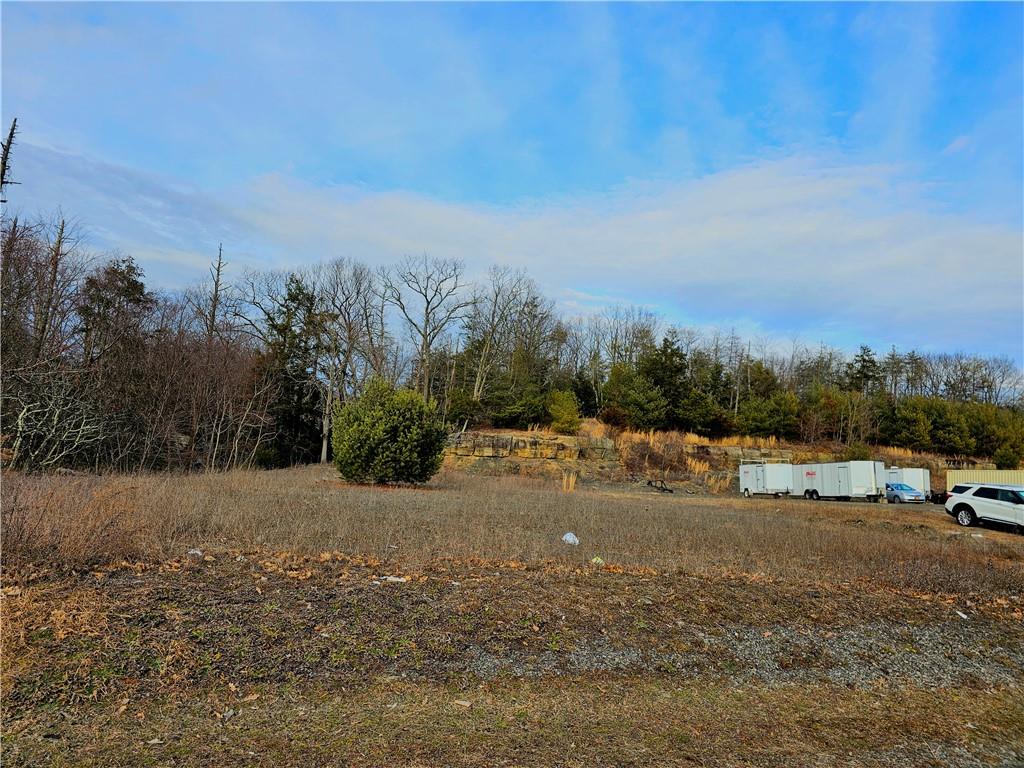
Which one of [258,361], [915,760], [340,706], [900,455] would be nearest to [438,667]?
[340,706]

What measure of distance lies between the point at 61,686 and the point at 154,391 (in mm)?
26510

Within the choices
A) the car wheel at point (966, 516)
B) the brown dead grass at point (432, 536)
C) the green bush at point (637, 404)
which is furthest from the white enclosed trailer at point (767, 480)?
the brown dead grass at point (432, 536)

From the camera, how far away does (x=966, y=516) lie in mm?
23688

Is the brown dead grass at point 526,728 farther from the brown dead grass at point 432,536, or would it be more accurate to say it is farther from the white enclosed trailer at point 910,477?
the white enclosed trailer at point 910,477

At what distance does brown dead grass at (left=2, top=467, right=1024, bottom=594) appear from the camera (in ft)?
24.8

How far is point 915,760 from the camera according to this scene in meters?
4.18

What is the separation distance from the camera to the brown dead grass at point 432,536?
7.57m

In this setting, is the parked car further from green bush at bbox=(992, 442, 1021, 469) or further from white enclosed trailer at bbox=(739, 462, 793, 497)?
green bush at bbox=(992, 442, 1021, 469)

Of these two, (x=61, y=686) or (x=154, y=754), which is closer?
(x=154, y=754)

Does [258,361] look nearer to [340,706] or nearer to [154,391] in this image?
[154,391]

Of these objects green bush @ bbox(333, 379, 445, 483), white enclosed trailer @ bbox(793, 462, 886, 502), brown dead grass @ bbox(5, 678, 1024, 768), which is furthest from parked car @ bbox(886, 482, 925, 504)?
brown dead grass @ bbox(5, 678, 1024, 768)

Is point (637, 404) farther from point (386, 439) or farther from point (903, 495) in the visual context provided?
point (386, 439)

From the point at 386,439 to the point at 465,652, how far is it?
1782 cm

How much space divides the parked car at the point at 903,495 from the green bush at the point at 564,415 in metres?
20.0
